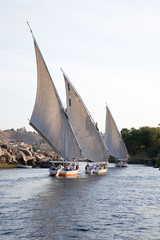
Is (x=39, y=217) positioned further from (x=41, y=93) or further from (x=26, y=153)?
→ (x=26, y=153)

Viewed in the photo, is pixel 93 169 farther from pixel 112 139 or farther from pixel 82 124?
pixel 112 139

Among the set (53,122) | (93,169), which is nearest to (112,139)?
(93,169)

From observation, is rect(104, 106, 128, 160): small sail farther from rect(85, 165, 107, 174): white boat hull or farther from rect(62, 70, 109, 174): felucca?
rect(62, 70, 109, 174): felucca

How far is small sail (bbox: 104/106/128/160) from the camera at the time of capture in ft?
419

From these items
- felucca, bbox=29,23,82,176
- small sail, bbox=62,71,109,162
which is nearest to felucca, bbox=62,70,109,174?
small sail, bbox=62,71,109,162

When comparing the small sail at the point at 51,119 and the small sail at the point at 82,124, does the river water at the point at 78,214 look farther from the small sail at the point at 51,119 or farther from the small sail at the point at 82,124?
the small sail at the point at 82,124

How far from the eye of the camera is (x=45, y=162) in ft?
466

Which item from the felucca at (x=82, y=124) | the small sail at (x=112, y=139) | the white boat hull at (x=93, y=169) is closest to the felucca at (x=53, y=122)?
the felucca at (x=82, y=124)

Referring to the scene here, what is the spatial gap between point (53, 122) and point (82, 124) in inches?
452

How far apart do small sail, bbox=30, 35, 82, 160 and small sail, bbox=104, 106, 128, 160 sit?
162 ft

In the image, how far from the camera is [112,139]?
430 ft

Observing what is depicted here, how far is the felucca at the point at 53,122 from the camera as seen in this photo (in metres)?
68.6

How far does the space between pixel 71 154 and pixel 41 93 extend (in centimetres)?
1576

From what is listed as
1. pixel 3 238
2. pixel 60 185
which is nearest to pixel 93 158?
pixel 60 185
